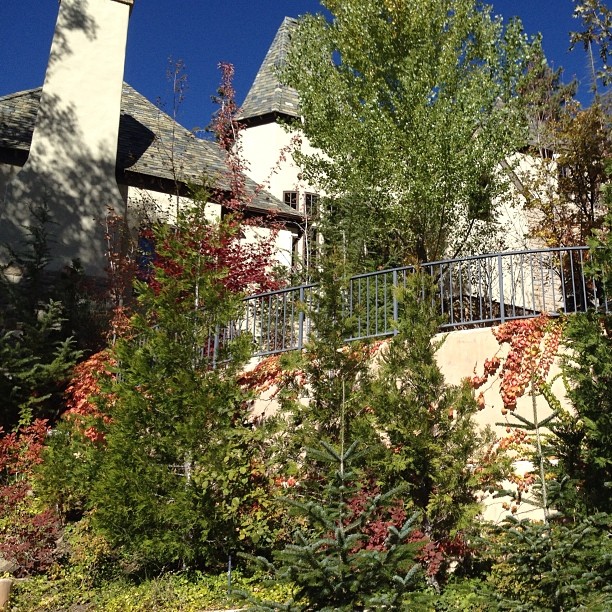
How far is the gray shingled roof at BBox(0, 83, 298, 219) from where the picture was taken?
15539mm

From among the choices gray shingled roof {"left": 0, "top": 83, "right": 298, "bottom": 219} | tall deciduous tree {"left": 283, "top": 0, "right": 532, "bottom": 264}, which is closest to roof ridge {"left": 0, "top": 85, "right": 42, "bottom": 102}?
gray shingled roof {"left": 0, "top": 83, "right": 298, "bottom": 219}

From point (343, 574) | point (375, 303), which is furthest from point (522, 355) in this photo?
point (343, 574)

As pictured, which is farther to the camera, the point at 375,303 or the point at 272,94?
the point at 272,94

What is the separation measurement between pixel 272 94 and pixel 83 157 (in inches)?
347

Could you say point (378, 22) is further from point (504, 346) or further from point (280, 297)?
point (504, 346)

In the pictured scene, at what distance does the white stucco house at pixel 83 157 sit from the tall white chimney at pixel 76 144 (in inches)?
0.9

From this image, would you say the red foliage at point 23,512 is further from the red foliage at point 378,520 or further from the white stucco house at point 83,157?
the white stucco house at point 83,157

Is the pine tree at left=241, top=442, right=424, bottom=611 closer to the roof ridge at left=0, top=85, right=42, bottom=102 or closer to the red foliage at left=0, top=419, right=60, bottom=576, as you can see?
the red foliage at left=0, top=419, right=60, bottom=576

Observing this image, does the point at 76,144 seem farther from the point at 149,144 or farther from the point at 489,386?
the point at 489,386

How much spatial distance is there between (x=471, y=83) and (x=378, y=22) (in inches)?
95.7

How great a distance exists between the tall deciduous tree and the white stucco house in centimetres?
280

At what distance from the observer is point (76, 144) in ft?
48.8

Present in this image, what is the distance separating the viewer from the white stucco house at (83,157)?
46.9 ft

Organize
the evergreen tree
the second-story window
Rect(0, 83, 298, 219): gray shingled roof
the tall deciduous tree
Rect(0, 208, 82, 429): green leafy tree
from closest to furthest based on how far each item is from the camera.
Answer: the evergreen tree → Rect(0, 208, 82, 429): green leafy tree → the tall deciduous tree → Rect(0, 83, 298, 219): gray shingled roof → the second-story window
